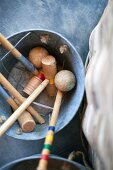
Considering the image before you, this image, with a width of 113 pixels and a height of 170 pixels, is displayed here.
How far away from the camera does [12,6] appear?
1.30 metres

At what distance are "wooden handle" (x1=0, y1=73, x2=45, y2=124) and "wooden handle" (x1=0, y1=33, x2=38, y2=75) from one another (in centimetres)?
9

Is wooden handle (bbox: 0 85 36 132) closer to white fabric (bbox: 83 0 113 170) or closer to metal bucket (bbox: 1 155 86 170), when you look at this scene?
metal bucket (bbox: 1 155 86 170)

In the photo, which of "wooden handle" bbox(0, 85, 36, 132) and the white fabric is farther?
"wooden handle" bbox(0, 85, 36, 132)

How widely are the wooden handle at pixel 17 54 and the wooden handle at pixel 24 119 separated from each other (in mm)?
123

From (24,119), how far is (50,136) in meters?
0.14

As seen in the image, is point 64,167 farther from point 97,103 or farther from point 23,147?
point 97,103

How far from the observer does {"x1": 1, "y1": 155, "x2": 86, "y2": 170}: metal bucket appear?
3.69 feet

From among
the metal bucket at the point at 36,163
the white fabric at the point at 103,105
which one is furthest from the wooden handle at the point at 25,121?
the white fabric at the point at 103,105

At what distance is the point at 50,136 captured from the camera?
3.62 ft

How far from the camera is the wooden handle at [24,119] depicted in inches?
47.1

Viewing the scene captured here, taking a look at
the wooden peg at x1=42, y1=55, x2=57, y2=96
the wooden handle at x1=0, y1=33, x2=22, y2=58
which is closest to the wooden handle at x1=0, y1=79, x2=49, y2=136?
the wooden peg at x1=42, y1=55, x2=57, y2=96

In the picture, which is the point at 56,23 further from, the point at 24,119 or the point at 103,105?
the point at 103,105

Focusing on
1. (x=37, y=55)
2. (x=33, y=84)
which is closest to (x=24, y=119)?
(x=33, y=84)

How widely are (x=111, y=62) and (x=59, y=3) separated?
1.79ft
